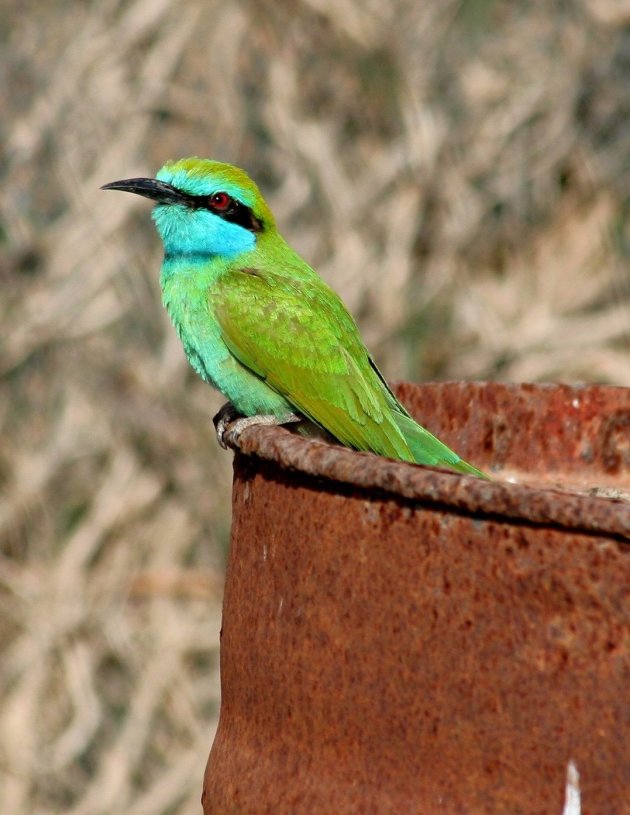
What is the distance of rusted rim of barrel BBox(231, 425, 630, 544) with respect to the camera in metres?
1.26

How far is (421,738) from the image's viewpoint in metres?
1.42

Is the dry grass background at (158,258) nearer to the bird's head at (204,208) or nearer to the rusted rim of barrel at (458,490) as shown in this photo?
the bird's head at (204,208)

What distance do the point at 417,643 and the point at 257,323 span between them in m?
1.85

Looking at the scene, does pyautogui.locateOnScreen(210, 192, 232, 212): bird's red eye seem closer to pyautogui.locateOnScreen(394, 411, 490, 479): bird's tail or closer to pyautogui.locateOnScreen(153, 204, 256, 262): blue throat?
pyautogui.locateOnScreen(153, 204, 256, 262): blue throat

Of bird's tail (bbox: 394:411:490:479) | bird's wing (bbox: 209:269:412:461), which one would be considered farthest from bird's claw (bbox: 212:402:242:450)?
bird's tail (bbox: 394:411:490:479)

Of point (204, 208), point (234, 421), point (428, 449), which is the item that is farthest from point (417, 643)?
point (204, 208)

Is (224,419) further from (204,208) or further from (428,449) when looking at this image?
(428,449)

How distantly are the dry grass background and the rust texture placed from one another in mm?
3722

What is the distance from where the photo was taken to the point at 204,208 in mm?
3547

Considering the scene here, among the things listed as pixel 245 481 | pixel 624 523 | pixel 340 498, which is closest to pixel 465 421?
pixel 245 481

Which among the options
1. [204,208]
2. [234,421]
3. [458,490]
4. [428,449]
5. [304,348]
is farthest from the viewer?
[204,208]

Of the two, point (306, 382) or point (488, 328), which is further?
point (488, 328)

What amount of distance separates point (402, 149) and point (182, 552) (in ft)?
6.78

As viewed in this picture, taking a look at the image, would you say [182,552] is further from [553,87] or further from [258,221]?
[553,87]
